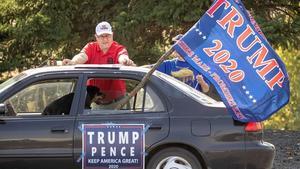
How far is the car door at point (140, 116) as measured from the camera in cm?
636

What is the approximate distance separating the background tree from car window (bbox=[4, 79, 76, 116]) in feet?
12.5

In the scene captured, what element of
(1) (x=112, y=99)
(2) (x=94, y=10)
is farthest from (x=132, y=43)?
(1) (x=112, y=99)

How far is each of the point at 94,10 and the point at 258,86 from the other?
18.1 feet

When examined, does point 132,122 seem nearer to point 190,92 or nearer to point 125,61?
point 190,92

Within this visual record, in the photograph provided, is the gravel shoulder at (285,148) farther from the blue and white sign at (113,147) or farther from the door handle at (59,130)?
the door handle at (59,130)

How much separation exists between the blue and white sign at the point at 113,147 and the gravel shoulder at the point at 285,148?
279 cm

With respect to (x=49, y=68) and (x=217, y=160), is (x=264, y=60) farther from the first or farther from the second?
(x=49, y=68)

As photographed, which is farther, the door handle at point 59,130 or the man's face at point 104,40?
the man's face at point 104,40

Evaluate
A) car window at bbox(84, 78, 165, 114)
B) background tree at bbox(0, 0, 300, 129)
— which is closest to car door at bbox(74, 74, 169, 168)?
car window at bbox(84, 78, 165, 114)

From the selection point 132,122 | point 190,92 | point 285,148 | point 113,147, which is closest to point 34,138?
point 113,147

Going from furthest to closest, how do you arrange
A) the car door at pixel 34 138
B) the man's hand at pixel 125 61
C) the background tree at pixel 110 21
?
the background tree at pixel 110 21
the man's hand at pixel 125 61
the car door at pixel 34 138

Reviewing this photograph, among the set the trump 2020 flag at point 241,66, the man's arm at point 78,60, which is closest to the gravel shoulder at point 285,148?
the trump 2020 flag at point 241,66

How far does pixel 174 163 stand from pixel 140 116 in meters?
0.56

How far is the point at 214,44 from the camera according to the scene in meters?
6.71
